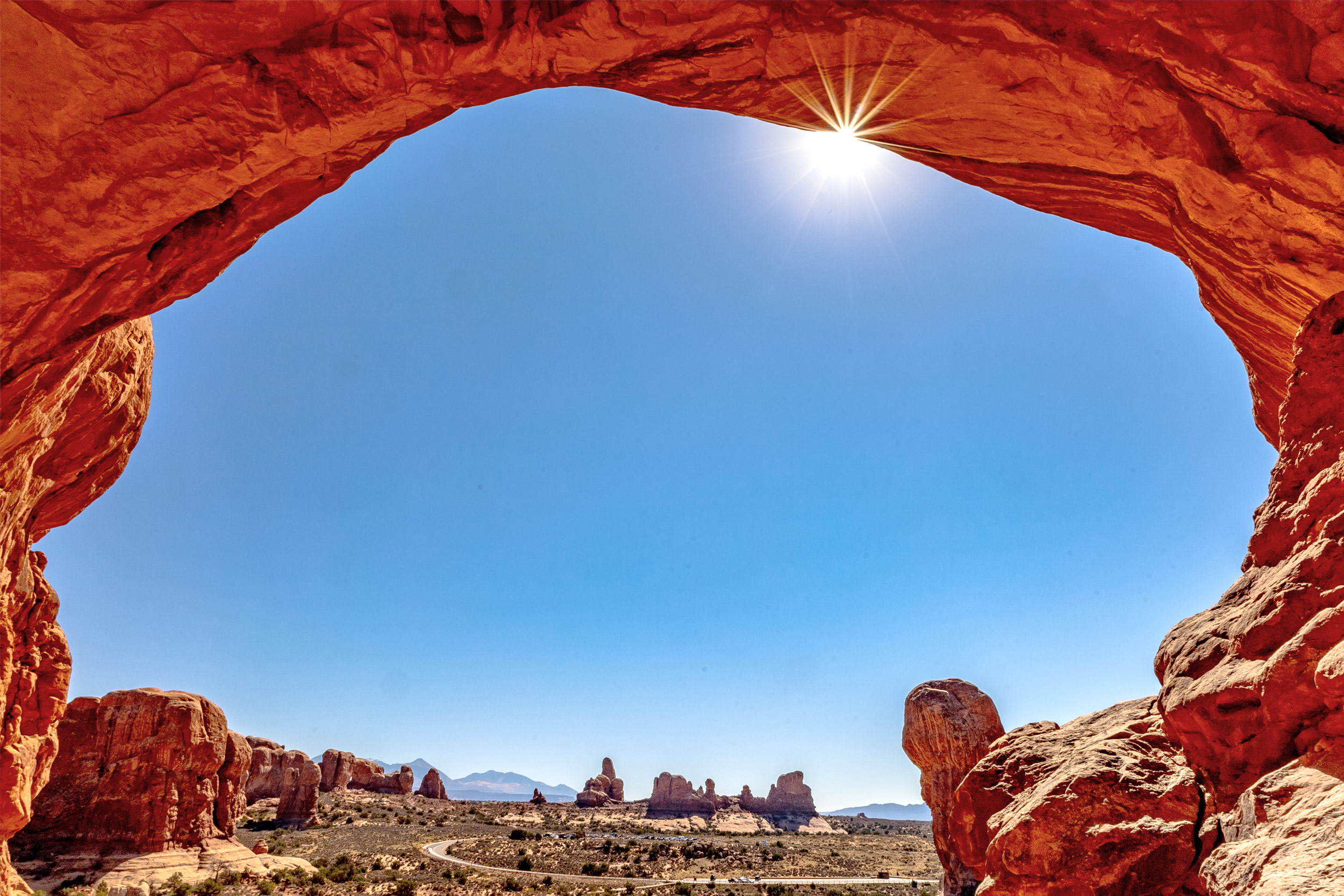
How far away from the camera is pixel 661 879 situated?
35.0m

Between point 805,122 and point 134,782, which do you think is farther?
point 134,782

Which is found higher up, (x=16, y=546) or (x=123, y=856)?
(x=16, y=546)

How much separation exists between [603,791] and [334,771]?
3864 cm

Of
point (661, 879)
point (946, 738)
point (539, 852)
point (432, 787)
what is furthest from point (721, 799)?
point (946, 738)

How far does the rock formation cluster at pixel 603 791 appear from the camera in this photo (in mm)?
87750

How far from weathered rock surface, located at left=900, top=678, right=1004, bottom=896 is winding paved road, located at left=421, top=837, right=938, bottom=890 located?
13.1 m

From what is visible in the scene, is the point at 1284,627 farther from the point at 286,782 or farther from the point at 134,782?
the point at 286,782

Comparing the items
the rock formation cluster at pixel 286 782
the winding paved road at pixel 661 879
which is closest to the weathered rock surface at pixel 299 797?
the rock formation cluster at pixel 286 782

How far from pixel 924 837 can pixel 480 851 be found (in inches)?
2202

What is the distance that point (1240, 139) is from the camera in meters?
5.34

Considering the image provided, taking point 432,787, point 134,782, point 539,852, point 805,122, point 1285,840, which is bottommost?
point 539,852

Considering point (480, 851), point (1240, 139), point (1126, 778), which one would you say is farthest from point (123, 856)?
point (1240, 139)

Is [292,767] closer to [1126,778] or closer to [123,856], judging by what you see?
[123,856]

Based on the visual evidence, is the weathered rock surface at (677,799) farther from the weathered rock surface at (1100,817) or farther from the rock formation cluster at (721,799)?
the weathered rock surface at (1100,817)
